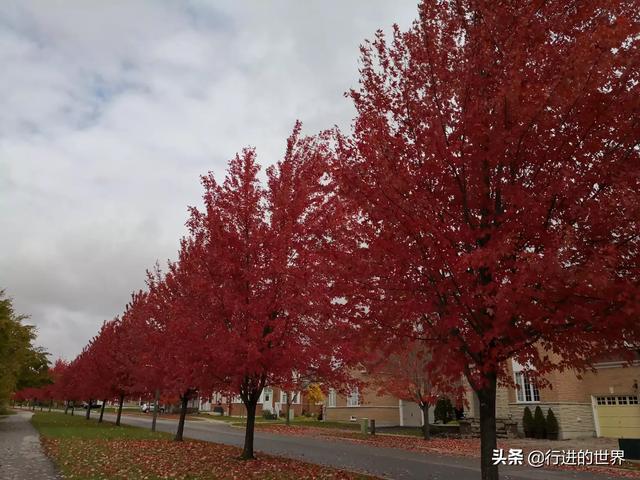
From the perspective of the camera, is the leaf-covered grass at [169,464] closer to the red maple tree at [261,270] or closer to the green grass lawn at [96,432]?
the red maple tree at [261,270]

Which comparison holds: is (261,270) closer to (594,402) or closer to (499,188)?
(499,188)

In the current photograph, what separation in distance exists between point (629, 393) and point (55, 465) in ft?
86.2

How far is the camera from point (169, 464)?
43.0 feet

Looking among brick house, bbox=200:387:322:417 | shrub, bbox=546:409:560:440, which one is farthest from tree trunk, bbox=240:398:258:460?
brick house, bbox=200:387:322:417

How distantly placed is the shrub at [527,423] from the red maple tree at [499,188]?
78.8ft

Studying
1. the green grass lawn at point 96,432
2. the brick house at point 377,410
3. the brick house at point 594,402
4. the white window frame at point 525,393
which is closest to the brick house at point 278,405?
the brick house at point 377,410

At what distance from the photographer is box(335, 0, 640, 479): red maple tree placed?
18.3ft

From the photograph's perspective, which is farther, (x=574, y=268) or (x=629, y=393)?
(x=629, y=393)

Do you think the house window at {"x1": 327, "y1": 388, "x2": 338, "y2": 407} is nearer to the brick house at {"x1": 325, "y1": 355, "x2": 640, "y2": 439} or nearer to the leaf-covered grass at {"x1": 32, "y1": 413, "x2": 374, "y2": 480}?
the brick house at {"x1": 325, "y1": 355, "x2": 640, "y2": 439}

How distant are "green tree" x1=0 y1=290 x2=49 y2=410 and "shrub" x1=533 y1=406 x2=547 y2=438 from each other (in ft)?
95.7

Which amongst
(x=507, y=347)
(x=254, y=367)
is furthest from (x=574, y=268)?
(x=254, y=367)

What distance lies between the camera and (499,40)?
664 cm

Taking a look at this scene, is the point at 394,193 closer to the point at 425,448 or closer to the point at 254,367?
the point at 254,367

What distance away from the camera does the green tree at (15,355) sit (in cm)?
2809
